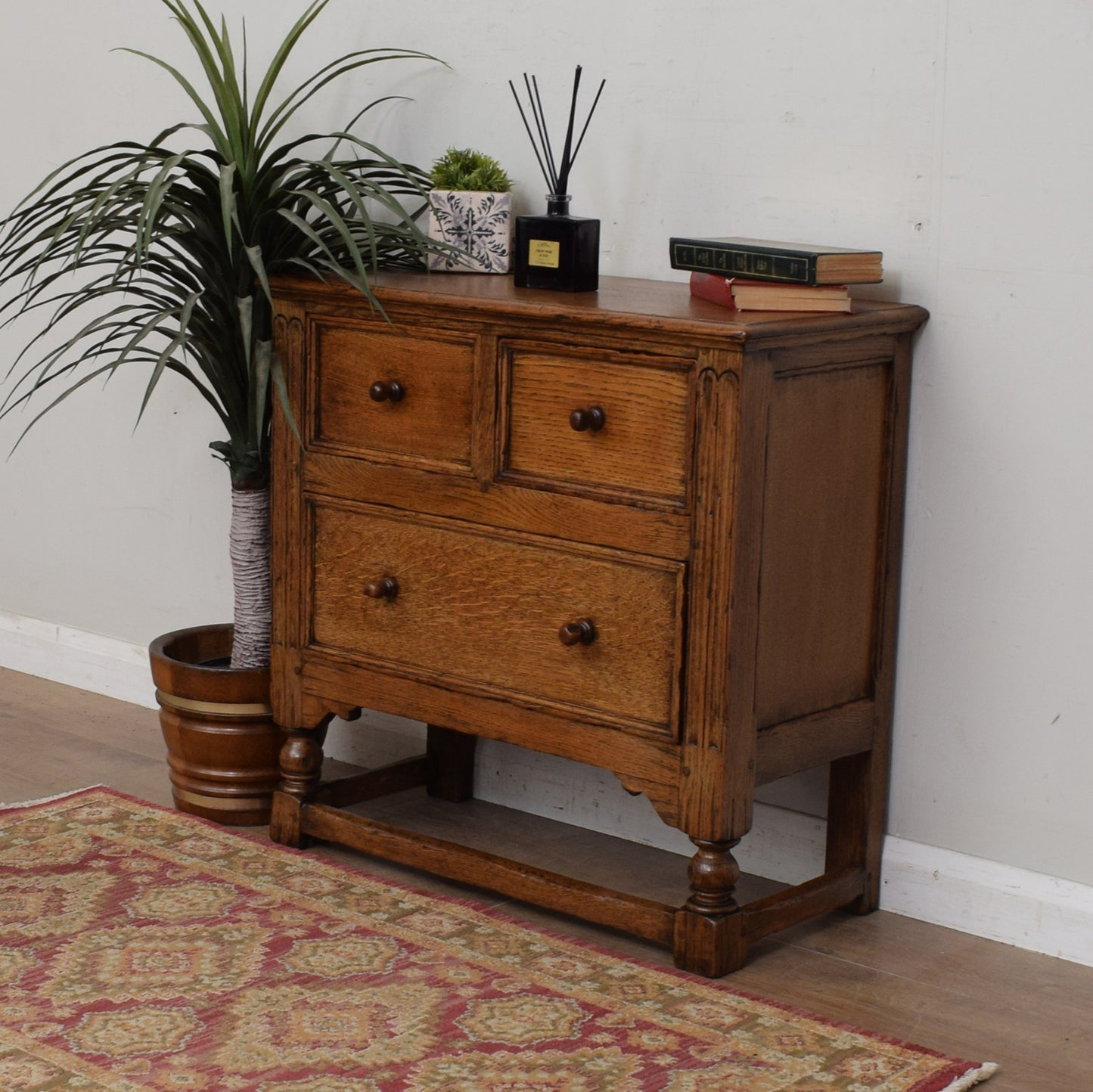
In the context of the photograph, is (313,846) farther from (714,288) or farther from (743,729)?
(714,288)

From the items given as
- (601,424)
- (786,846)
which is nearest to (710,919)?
(786,846)

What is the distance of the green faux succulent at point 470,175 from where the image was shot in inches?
106

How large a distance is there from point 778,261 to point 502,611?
62cm

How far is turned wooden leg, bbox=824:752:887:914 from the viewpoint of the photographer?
2.48 metres

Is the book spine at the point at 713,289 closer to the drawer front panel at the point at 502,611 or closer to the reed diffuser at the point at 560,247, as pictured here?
the reed diffuser at the point at 560,247

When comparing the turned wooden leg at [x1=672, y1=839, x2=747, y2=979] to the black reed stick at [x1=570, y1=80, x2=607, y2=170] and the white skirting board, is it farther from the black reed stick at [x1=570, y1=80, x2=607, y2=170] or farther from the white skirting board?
the black reed stick at [x1=570, y1=80, x2=607, y2=170]

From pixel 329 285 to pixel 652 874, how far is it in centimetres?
105

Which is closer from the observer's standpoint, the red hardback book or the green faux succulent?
the red hardback book

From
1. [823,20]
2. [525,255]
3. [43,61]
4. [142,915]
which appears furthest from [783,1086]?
[43,61]

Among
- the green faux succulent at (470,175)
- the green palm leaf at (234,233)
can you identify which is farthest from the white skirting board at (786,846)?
the green faux succulent at (470,175)

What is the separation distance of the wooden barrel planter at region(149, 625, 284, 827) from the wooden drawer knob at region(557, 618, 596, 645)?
0.72m

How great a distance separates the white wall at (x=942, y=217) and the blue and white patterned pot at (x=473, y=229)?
6.6 inches

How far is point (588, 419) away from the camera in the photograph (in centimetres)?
223

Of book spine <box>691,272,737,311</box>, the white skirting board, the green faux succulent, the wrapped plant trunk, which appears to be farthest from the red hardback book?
the wrapped plant trunk
